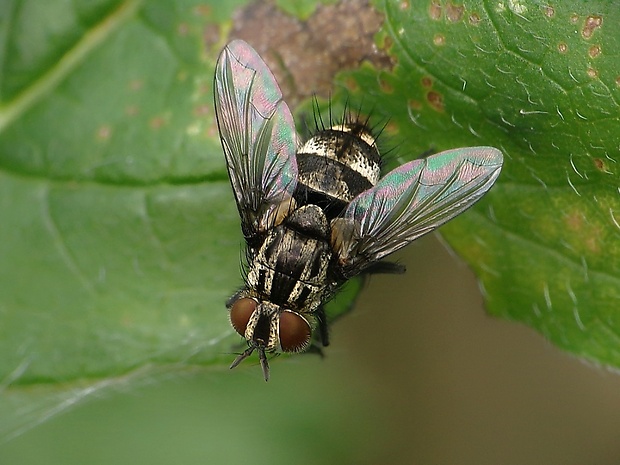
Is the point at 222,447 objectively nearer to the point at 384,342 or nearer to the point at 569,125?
the point at 384,342

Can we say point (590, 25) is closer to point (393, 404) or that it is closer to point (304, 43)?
point (304, 43)


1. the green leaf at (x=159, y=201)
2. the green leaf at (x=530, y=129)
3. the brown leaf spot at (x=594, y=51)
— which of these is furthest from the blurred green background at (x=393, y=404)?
the brown leaf spot at (x=594, y=51)

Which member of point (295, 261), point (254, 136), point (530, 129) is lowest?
point (295, 261)

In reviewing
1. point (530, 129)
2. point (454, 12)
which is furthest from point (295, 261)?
point (454, 12)

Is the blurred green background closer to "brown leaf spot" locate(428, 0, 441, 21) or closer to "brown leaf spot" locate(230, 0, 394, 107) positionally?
"brown leaf spot" locate(230, 0, 394, 107)

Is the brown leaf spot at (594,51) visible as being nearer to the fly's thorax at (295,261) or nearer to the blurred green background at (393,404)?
the fly's thorax at (295,261)

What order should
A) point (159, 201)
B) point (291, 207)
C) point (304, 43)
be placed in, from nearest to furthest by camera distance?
point (291, 207)
point (304, 43)
point (159, 201)
